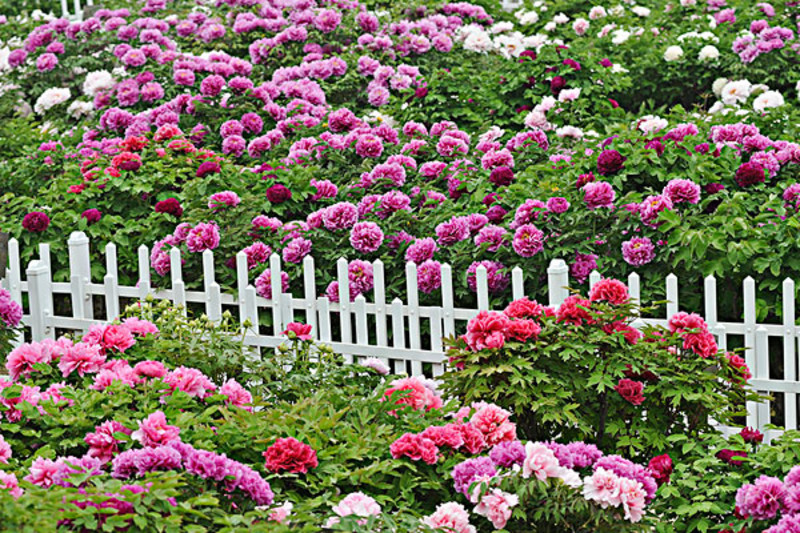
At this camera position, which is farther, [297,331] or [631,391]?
[297,331]

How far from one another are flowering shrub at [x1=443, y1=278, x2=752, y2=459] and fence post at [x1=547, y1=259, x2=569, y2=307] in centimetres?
104

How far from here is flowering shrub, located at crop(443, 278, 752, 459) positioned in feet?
13.4

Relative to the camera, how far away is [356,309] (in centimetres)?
563

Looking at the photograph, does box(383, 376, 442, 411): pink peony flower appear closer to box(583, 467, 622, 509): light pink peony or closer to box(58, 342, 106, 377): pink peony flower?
box(583, 467, 622, 509): light pink peony

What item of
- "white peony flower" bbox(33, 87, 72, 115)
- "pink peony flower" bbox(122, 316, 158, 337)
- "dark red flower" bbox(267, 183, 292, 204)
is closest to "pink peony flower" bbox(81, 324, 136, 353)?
"pink peony flower" bbox(122, 316, 158, 337)

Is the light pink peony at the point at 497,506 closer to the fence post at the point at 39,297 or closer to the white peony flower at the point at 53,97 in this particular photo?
the fence post at the point at 39,297

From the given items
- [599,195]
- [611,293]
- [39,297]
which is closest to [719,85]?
[599,195]

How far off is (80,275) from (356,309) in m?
1.65

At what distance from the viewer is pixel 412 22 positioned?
1010 cm

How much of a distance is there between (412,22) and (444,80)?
6.54 feet

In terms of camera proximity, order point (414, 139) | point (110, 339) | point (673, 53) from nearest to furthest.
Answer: point (110, 339), point (414, 139), point (673, 53)

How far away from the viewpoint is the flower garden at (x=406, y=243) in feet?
11.1

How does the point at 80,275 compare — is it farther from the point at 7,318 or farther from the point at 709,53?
the point at 709,53

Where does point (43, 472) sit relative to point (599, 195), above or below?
below
